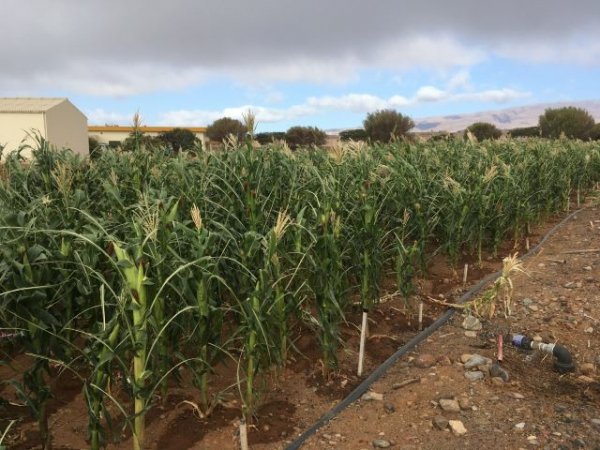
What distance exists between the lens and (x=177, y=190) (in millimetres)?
3330

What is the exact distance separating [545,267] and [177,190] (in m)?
3.78

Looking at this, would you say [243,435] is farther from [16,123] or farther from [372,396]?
[16,123]

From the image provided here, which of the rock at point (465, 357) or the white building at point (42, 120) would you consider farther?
the white building at point (42, 120)

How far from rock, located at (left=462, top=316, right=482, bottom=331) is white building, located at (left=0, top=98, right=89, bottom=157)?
1105 inches

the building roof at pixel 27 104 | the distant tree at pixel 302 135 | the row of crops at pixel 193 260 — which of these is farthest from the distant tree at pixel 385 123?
the row of crops at pixel 193 260

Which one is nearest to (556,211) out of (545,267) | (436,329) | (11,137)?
(545,267)

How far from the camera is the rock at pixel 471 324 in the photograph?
3.54m

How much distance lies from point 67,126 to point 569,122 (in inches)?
1235

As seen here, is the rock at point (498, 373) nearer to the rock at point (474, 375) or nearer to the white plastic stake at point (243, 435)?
the rock at point (474, 375)

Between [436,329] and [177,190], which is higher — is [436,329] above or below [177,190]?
below

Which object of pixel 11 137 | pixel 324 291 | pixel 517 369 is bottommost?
pixel 517 369

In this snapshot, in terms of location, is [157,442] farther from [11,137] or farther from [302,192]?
[11,137]

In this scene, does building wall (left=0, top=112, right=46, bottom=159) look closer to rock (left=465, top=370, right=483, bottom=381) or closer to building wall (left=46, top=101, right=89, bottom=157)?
building wall (left=46, top=101, right=89, bottom=157)

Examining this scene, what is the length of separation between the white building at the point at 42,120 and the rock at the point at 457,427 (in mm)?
28931
